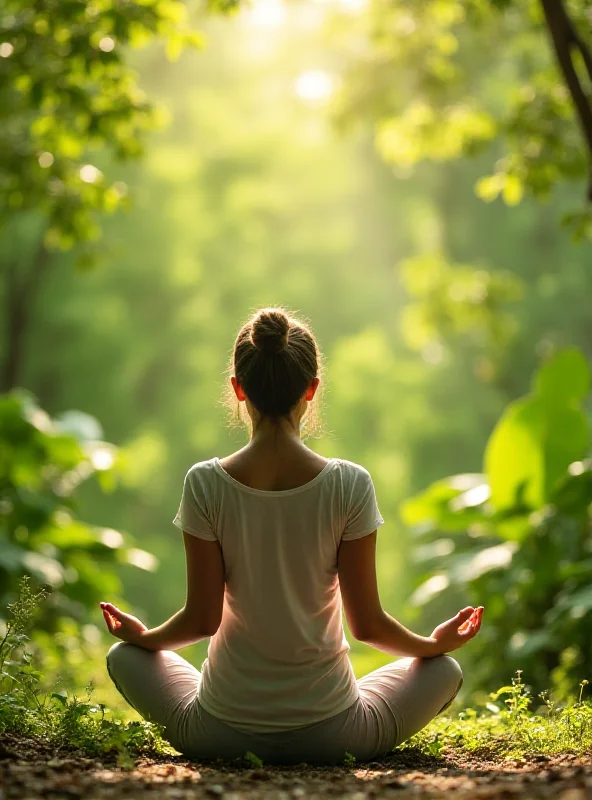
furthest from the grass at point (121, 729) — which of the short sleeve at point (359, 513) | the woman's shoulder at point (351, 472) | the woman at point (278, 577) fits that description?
Answer: the woman's shoulder at point (351, 472)

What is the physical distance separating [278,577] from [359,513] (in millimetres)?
322

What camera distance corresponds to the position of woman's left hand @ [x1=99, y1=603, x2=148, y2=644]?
343cm

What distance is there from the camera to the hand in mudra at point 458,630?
342 cm

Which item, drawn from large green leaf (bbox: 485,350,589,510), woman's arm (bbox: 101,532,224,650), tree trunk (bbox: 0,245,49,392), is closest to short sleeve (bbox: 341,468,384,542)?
woman's arm (bbox: 101,532,224,650)

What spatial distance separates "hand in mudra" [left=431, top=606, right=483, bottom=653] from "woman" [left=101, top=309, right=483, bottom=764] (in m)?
0.04

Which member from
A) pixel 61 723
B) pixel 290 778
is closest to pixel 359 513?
pixel 290 778

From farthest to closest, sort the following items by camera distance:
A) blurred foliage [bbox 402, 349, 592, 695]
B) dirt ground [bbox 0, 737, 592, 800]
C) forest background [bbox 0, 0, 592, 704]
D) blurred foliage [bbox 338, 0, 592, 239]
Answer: blurred foliage [bbox 338, 0, 592, 239]
forest background [bbox 0, 0, 592, 704]
blurred foliage [bbox 402, 349, 592, 695]
dirt ground [bbox 0, 737, 592, 800]

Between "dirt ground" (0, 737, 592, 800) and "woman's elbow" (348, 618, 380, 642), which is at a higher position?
"woman's elbow" (348, 618, 380, 642)

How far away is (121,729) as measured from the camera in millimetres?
3457

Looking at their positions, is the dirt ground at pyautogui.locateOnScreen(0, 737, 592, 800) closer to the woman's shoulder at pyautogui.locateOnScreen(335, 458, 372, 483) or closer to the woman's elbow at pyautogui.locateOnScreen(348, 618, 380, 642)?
the woman's elbow at pyautogui.locateOnScreen(348, 618, 380, 642)

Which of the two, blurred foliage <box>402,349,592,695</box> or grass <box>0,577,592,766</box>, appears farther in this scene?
blurred foliage <box>402,349,592,695</box>

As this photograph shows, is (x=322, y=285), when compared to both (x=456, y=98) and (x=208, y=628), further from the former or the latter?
(x=208, y=628)

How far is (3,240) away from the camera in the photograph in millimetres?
17609

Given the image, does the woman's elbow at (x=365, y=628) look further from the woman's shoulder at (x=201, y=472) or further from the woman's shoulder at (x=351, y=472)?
the woman's shoulder at (x=201, y=472)
